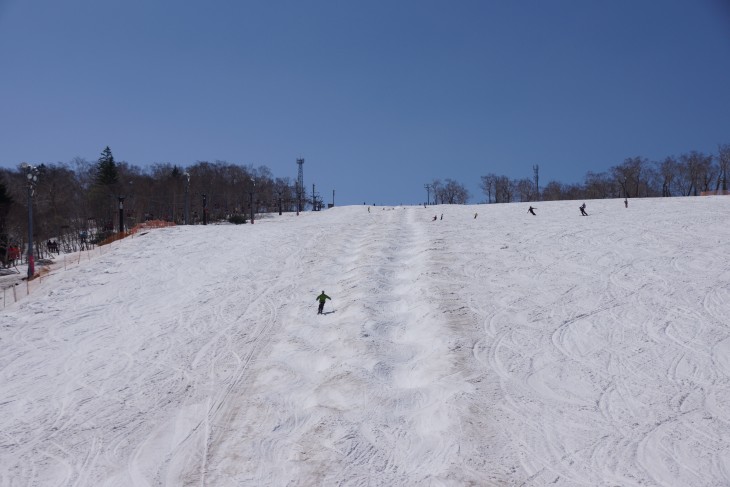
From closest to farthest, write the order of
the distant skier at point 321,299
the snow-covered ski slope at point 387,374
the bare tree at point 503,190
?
the snow-covered ski slope at point 387,374, the distant skier at point 321,299, the bare tree at point 503,190

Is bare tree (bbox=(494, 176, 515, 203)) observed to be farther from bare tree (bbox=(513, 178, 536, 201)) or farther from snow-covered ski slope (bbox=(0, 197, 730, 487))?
snow-covered ski slope (bbox=(0, 197, 730, 487))

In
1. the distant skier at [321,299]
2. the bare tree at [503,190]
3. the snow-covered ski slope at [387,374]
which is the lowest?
Result: the snow-covered ski slope at [387,374]

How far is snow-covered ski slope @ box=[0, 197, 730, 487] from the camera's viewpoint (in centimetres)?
905

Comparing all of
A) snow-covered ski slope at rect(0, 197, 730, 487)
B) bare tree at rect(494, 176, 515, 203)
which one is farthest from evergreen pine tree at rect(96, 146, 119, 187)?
bare tree at rect(494, 176, 515, 203)

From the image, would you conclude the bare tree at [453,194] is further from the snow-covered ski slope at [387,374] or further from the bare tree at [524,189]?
the snow-covered ski slope at [387,374]

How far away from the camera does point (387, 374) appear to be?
12.4 metres

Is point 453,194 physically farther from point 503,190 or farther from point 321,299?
point 321,299

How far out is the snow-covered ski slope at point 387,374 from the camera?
9047 millimetres

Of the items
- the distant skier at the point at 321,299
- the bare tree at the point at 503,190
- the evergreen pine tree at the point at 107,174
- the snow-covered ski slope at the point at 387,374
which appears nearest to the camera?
the snow-covered ski slope at the point at 387,374

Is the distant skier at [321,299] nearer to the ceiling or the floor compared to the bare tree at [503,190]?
nearer to the floor

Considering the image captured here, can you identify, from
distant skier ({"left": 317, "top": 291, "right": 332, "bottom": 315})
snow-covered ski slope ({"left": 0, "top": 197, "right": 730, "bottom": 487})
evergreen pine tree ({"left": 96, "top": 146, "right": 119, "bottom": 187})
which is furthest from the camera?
evergreen pine tree ({"left": 96, "top": 146, "right": 119, "bottom": 187})

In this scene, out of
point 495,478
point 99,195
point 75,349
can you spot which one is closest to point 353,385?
point 495,478

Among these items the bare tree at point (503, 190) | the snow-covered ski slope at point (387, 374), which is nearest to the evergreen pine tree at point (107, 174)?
the snow-covered ski slope at point (387, 374)

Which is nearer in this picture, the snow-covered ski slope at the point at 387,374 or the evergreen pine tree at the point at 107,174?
the snow-covered ski slope at the point at 387,374
